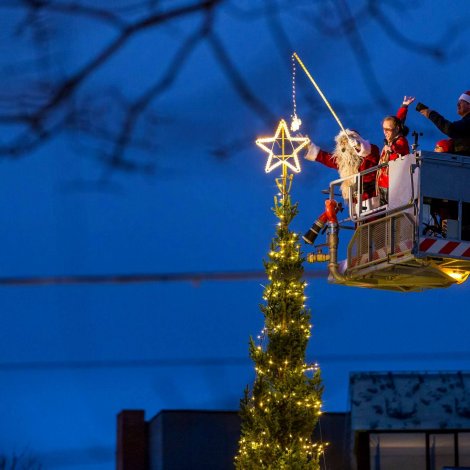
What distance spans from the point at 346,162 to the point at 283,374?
14.0 feet

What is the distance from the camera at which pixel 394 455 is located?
116 feet

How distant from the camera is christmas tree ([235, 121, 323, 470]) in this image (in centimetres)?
2258

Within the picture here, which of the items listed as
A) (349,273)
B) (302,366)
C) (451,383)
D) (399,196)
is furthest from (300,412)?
(451,383)

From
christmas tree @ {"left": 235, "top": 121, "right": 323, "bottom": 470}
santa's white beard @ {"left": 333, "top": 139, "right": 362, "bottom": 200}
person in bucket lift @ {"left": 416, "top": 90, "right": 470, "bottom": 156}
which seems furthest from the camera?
christmas tree @ {"left": 235, "top": 121, "right": 323, "bottom": 470}

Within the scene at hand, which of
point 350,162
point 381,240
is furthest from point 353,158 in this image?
point 381,240

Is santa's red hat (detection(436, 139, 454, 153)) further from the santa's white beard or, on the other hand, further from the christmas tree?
the christmas tree

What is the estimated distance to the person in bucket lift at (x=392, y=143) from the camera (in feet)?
61.8

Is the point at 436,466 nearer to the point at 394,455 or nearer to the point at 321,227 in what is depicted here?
the point at 394,455

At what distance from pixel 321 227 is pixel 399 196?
68.0 inches

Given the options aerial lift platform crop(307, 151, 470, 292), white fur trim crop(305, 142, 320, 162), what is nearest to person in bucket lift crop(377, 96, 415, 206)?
aerial lift platform crop(307, 151, 470, 292)

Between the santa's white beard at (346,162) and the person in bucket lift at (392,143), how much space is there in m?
0.55

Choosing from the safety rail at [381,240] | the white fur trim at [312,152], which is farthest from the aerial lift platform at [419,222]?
the white fur trim at [312,152]

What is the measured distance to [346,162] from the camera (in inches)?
778

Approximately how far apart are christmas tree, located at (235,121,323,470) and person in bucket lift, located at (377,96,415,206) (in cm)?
357
